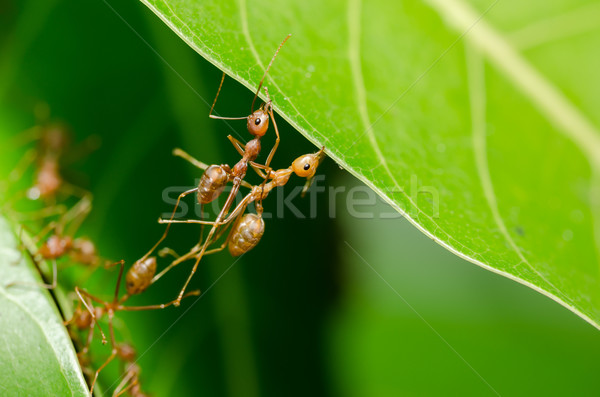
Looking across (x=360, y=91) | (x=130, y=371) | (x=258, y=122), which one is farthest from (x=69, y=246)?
(x=360, y=91)

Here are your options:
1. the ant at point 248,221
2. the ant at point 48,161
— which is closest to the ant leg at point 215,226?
the ant at point 248,221

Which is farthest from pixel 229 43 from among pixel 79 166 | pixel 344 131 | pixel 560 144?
pixel 79 166

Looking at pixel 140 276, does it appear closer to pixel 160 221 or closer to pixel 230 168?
pixel 160 221

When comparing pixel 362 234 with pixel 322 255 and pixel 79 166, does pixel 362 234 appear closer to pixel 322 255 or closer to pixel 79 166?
pixel 322 255

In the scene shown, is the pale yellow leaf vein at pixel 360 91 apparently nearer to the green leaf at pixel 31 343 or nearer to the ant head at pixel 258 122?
the green leaf at pixel 31 343

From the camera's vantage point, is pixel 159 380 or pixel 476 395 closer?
pixel 159 380

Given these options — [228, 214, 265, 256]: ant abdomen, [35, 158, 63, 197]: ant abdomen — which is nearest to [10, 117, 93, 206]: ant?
[35, 158, 63, 197]: ant abdomen
